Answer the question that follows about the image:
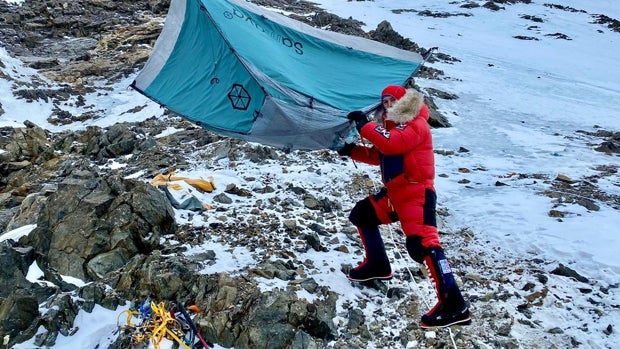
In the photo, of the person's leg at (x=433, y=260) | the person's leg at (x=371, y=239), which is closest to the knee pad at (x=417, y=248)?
the person's leg at (x=433, y=260)

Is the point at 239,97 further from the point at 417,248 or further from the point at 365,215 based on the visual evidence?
the point at 417,248

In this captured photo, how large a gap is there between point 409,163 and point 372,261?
4.10 feet

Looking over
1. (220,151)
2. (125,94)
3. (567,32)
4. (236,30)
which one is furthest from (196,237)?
(567,32)

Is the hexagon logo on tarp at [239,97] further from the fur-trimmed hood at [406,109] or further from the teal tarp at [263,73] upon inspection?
the fur-trimmed hood at [406,109]

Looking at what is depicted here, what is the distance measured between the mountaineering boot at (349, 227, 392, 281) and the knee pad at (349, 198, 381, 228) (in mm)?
84

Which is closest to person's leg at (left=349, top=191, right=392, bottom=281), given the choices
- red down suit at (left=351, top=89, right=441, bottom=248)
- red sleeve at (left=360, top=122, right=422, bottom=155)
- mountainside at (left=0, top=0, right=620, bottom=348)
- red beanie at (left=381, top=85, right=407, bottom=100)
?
mountainside at (left=0, top=0, right=620, bottom=348)

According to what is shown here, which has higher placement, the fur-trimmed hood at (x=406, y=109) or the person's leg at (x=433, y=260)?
the fur-trimmed hood at (x=406, y=109)

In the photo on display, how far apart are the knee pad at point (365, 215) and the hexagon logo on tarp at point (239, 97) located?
6.33 ft

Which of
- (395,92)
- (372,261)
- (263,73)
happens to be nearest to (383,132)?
(395,92)

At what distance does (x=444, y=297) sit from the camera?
13.8 feet

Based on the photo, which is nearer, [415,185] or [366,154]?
[415,185]

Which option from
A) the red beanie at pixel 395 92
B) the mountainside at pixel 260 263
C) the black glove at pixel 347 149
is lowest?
the mountainside at pixel 260 263

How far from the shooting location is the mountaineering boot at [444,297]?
4.19 m

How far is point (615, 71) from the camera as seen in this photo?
937 inches
